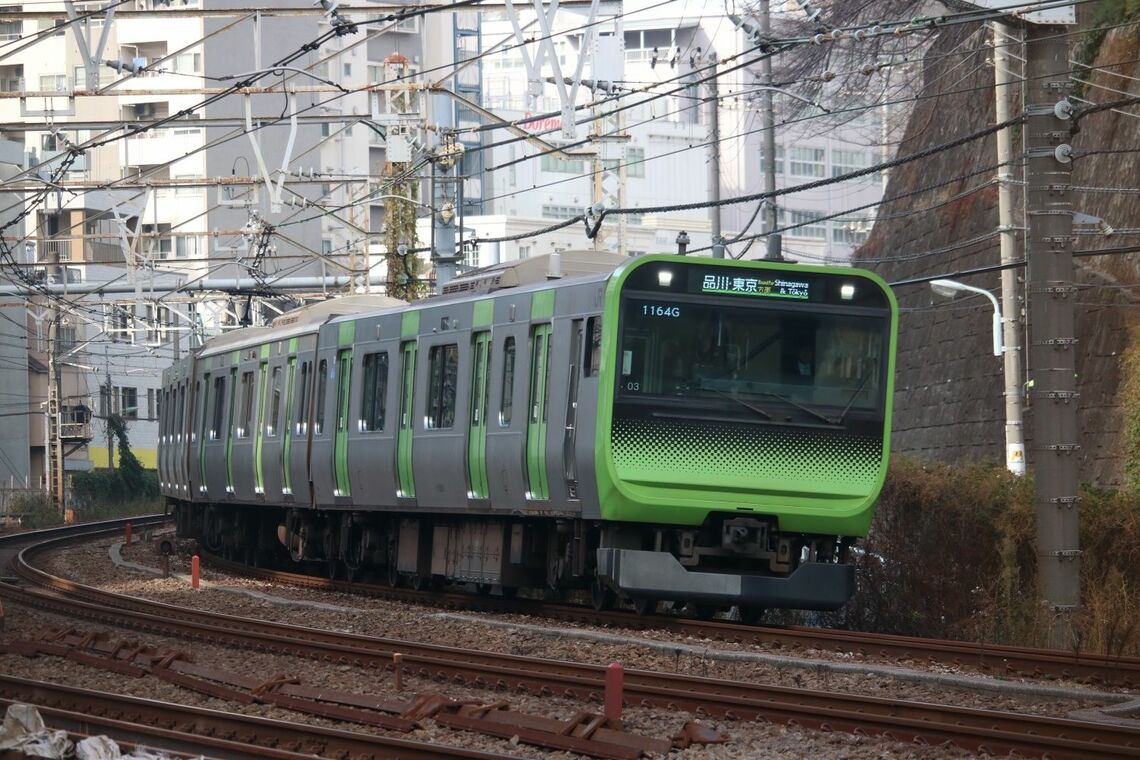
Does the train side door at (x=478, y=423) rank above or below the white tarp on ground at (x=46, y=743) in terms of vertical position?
above

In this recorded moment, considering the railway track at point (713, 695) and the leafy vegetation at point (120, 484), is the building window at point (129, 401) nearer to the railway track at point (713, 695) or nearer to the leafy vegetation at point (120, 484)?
the leafy vegetation at point (120, 484)

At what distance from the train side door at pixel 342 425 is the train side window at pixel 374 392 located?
49cm

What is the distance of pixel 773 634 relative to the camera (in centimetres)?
1428

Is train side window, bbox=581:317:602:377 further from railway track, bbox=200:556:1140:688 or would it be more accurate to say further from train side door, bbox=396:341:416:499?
train side door, bbox=396:341:416:499

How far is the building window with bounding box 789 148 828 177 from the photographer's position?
305 feet

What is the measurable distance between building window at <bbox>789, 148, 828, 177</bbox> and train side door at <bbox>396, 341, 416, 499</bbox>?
74700mm

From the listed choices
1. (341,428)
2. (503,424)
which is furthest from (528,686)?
(341,428)

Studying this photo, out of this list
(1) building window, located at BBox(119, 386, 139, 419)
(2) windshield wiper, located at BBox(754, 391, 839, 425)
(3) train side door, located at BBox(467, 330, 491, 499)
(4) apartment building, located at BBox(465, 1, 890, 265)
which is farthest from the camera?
(4) apartment building, located at BBox(465, 1, 890, 265)

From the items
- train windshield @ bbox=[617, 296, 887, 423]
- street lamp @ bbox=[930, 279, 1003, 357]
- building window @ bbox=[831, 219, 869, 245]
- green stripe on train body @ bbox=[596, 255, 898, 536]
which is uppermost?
building window @ bbox=[831, 219, 869, 245]

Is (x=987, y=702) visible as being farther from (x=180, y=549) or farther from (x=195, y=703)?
(x=180, y=549)

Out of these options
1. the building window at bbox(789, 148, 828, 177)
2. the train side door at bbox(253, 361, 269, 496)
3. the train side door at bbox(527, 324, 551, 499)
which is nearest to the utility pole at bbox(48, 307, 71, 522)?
→ the train side door at bbox(253, 361, 269, 496)

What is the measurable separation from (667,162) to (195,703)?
81.1m

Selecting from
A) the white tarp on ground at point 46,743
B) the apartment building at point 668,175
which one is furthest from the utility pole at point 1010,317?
the apartment building at point 668,175

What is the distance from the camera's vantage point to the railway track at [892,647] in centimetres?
1181
